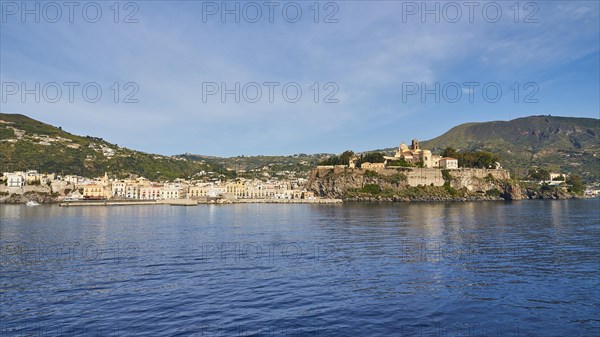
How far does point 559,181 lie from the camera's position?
157000 millimetres

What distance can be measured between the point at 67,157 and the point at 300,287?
160054 mm

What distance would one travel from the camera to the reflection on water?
1332cm

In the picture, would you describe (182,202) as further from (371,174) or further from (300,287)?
(300,287)

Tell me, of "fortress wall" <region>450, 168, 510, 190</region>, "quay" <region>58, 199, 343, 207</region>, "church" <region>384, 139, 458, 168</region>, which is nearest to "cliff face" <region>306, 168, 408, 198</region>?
"quay" <region>58, 199, 343, 207</region>

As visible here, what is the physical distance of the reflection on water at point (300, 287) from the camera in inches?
524

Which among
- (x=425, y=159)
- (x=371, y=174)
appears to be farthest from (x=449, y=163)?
(x=371, y=174)

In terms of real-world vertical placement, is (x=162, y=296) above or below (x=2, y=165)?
below

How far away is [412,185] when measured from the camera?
399 feet

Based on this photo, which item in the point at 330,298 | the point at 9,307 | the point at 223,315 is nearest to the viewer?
the point at 223,315

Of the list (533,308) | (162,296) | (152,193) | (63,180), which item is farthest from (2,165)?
(533,308)

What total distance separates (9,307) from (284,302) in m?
9.01

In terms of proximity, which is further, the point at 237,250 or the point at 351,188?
the point at 351,188

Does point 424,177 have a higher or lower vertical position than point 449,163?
lower

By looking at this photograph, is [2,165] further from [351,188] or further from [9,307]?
[9,307]
